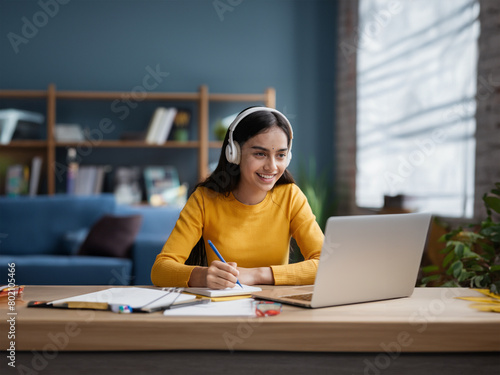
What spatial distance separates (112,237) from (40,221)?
2.07 feet

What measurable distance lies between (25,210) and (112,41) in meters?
1.76

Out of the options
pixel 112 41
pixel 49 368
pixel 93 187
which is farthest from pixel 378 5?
pixel 49 368

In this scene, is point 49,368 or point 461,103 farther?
point 461,103

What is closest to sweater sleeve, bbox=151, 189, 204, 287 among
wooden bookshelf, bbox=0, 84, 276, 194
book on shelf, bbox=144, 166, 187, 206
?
wooden bookshelf, bbox=0, 84, 276, 194

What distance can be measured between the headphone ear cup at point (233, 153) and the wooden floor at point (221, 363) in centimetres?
76

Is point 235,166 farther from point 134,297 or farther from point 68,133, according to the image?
point 68,133

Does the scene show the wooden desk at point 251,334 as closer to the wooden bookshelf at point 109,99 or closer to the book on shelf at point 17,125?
the wooden bookshelf at point 109,99

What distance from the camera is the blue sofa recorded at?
130 inches

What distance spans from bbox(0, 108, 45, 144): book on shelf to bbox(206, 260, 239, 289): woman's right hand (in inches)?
147

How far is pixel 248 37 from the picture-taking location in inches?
193

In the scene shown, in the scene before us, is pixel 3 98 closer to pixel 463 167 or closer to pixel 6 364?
pixel 463 167

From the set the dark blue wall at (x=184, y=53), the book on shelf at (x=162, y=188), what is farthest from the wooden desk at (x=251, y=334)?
the dark blue wall at (x=184, y=53)

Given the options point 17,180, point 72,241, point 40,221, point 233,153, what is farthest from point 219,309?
point 17,180

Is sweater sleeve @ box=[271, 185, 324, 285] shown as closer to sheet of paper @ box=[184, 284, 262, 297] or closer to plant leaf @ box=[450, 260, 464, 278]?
sheet of paper @ box=[184, 284, 262, 297]
